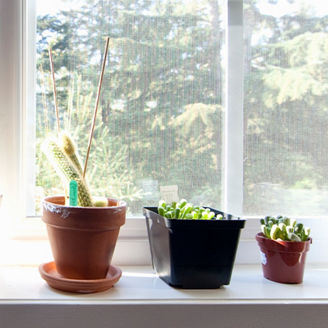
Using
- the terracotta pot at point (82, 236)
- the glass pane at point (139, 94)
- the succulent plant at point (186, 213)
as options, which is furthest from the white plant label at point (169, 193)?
the terracotta pot at point (82, 236)

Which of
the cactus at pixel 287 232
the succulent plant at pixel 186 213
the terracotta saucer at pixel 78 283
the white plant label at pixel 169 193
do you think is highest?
the white plant label at pixel 169 193

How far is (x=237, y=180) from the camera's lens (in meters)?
1.22

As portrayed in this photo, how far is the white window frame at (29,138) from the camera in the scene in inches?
43.6

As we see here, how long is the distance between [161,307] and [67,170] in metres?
0.37

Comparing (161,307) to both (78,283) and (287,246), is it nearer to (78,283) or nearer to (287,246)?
(78,283)

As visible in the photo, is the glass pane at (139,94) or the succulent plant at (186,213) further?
the glass pane at (139,94)

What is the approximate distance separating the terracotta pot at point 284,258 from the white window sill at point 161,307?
0.16 ft

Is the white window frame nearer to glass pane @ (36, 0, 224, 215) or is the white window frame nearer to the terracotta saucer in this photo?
glass pane @ (36, 0, 224, 215)

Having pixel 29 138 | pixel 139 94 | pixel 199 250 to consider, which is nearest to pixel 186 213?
pixel 199 250

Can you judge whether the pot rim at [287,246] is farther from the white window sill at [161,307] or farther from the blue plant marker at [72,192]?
the blue plant marker at [72,192]

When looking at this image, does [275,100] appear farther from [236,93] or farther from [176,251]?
[176,251]

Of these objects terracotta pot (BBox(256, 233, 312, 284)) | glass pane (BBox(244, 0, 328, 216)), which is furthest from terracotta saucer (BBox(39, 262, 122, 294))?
glass pane (BBox(244, 0, 328, 216))

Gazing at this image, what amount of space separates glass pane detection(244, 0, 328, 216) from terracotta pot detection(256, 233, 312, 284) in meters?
0.22

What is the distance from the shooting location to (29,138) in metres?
1.16
